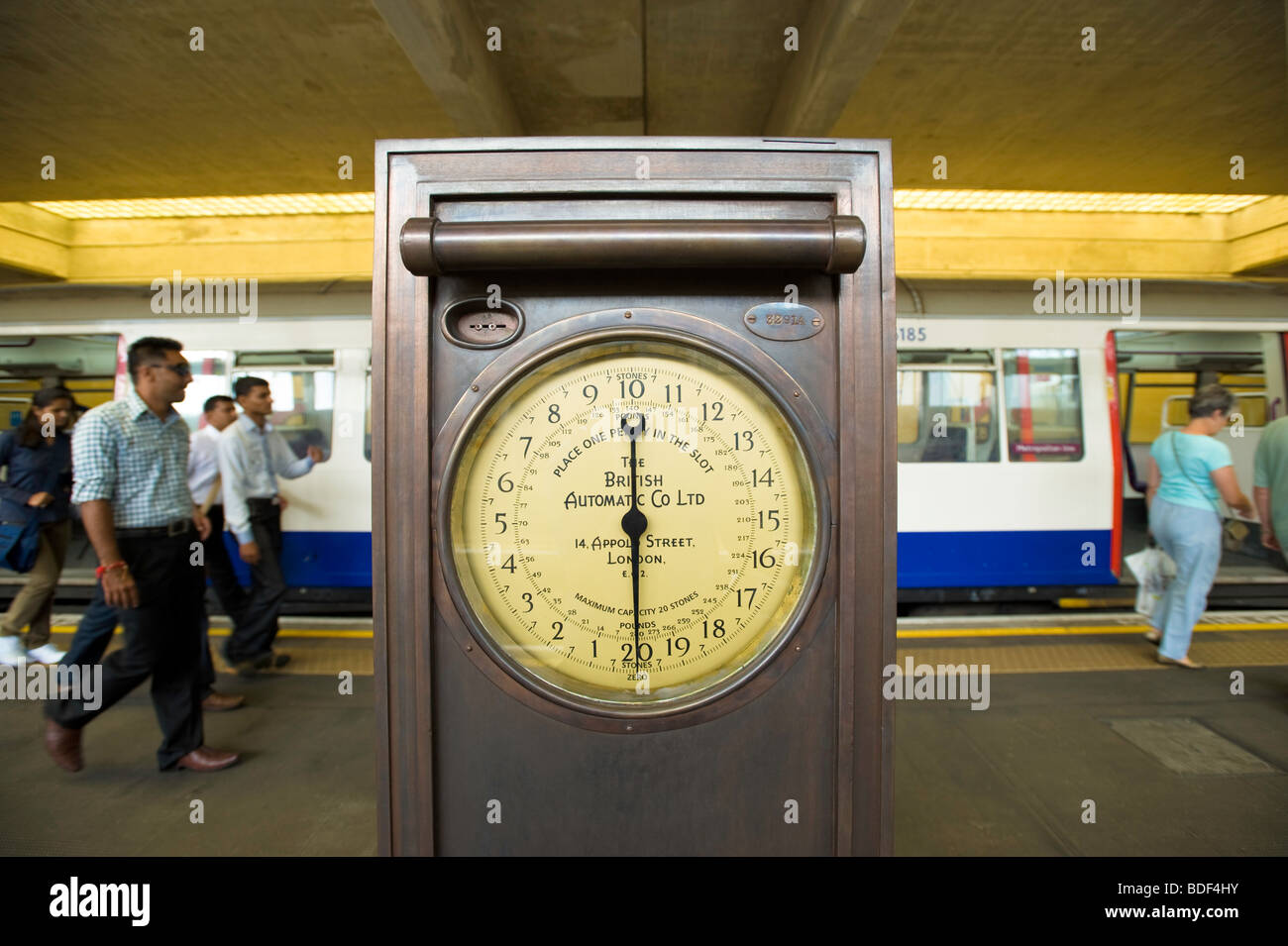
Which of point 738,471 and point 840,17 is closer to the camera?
point 738,471

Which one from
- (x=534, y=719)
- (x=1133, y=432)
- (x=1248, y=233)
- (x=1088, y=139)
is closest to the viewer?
(x=534, y=719)

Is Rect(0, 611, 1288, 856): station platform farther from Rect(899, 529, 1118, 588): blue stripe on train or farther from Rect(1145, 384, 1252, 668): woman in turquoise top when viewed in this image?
Rect(899, 529, 1118, 588): blue stripe on train

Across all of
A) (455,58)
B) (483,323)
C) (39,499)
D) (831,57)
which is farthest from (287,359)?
(483,323)

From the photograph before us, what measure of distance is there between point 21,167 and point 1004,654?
8146mm

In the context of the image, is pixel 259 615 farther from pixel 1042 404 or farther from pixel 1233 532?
pixel 1233 532

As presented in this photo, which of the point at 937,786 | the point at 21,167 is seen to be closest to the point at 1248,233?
the point at 937,786

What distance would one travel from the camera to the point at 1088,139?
4168 mm

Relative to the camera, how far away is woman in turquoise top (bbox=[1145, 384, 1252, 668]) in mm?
3447

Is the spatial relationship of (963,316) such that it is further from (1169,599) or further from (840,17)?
(840,17)

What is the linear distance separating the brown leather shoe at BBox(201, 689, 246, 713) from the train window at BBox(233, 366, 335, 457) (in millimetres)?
2241

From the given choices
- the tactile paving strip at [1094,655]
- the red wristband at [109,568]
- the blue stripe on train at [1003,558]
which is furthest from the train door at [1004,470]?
the red wristband at [109,568]

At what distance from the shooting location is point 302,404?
4.79 m

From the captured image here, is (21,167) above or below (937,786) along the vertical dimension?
above

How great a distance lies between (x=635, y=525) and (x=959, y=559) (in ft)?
15.2
